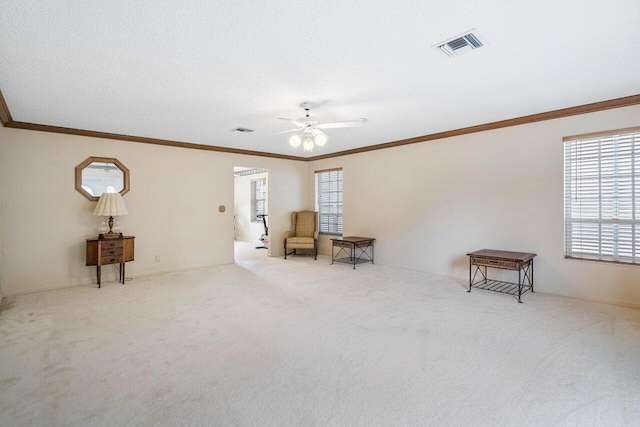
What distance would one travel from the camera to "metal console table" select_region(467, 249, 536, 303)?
13.2ft

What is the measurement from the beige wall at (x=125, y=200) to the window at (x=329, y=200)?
103 cm

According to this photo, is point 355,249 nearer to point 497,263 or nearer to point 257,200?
point 497,263

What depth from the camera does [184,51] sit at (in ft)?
8.31

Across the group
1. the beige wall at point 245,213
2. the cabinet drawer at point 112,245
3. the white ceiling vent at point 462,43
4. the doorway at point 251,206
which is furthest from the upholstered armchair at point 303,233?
the white ceiling vent at point 462,43

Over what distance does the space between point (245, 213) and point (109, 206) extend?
6.40m

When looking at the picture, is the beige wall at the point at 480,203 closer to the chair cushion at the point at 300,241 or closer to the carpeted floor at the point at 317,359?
the carpeted floor at the point at 317,359

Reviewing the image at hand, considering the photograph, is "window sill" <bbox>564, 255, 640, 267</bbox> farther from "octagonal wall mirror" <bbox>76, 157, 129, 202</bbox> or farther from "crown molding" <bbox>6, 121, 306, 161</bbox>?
"octagonal wall mirror" <bbox>76, 157, 129, 202</bbox>

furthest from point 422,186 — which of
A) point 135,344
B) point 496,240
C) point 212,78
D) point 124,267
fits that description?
point 124,267

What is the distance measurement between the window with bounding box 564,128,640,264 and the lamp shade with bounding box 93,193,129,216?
20.7ft

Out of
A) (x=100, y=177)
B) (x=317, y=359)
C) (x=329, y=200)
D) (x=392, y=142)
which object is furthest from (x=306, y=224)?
(x=317, y=359)

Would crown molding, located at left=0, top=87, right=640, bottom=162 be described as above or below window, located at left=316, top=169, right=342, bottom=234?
above

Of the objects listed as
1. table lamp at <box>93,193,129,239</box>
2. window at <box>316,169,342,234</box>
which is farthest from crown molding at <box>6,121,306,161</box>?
window at <box>316,169,342,234</box>

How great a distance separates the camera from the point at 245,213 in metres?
11.2

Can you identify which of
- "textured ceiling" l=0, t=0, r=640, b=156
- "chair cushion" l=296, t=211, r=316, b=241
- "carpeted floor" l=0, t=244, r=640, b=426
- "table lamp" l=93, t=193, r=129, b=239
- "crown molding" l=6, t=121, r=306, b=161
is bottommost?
"carpeted floor" l=0, t=244, r=640, b=426
